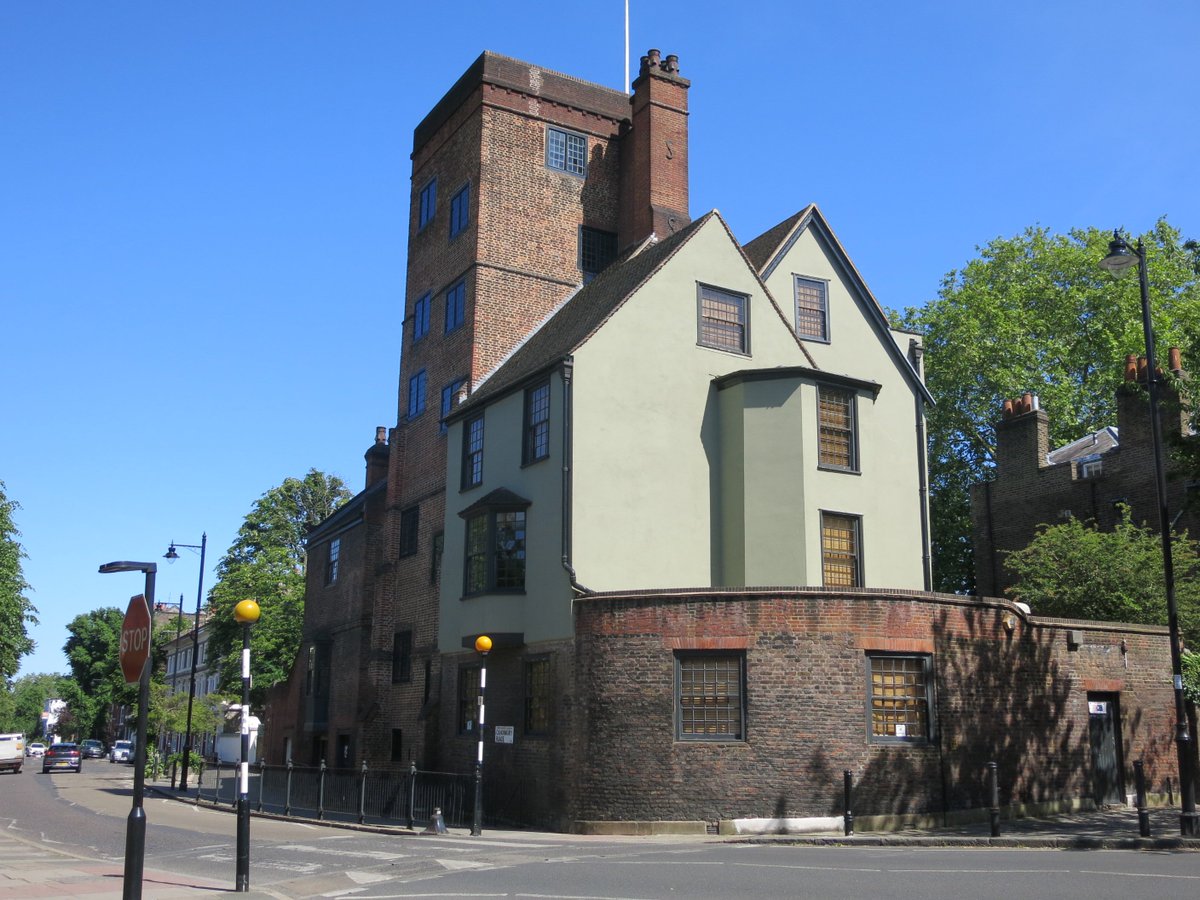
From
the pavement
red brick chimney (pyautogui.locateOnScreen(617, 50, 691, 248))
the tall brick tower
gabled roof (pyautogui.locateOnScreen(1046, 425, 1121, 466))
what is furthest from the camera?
gabled roof (pyautogui.locateOnScreen(1046, 425, 1121, 466))

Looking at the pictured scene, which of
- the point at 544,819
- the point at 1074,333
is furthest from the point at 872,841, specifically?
the point at 1074,333

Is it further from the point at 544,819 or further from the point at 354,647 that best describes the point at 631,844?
the point at 354,647

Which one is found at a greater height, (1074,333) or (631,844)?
(1074,333)

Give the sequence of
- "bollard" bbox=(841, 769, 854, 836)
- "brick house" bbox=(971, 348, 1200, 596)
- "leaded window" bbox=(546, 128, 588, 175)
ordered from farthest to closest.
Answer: "leaded window" bbox=(546, 128, 588, 175), "brick house" bbox=(971, 348, 1200, 596), "bollard" bbox=(841, 769, 854, 836)

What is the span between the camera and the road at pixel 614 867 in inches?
508

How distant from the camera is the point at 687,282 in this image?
90.5ft

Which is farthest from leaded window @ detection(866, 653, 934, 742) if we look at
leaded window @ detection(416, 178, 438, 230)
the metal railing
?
leaded window @ detection(416, 178, 438, 230)

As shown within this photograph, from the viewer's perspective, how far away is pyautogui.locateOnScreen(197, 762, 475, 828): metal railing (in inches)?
982

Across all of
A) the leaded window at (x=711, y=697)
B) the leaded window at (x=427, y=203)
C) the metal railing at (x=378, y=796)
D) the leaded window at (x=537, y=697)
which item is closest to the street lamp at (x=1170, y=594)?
the leaded window at (x=711, y=697)

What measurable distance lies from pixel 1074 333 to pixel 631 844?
37882mm

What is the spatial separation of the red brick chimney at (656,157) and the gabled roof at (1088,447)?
15261mm

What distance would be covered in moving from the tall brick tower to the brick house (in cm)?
1402

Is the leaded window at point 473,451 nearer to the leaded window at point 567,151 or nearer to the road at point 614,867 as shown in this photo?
the road at point 614,867

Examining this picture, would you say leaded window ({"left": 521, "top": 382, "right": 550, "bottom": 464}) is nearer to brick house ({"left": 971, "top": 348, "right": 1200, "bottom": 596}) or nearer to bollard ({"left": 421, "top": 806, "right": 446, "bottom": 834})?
bollard ({"left": 421, "top": 806, "right": 446, "bottom": 834})
